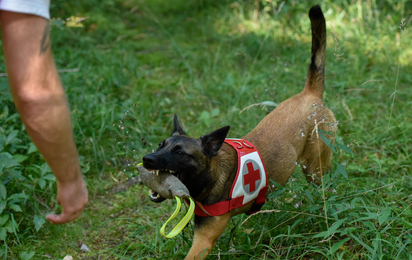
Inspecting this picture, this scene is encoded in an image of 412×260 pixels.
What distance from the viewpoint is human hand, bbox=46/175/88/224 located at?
153 centimetres

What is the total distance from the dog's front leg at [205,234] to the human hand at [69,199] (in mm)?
1299

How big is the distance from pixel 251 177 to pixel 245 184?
0.08m

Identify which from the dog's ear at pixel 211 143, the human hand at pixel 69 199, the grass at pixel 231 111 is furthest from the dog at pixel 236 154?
the human hand at pixel 69 199

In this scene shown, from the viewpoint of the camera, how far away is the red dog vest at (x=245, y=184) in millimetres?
2773

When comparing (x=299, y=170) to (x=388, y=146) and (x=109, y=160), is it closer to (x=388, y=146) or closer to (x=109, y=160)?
(x=388, y=146)

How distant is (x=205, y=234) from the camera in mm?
2717

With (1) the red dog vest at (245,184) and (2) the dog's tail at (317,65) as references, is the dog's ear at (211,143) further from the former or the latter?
(2) the dog's tail at (317,65)

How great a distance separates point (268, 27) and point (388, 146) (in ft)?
12.1

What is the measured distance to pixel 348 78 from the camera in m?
5.58

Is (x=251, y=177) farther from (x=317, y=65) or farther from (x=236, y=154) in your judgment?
(x=317, y=65)

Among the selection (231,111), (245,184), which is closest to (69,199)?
(245,184)

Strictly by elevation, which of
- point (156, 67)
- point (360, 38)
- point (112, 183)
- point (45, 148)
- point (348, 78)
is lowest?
point (112, 183)

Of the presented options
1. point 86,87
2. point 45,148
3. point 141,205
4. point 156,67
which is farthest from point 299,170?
point 156,67

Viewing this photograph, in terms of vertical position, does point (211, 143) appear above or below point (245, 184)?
above
